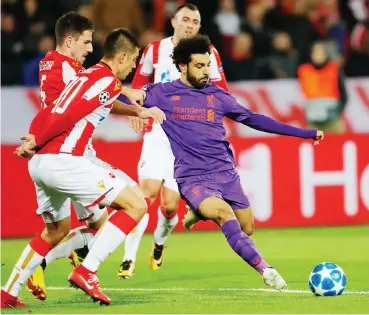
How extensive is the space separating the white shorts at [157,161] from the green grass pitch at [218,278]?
0.87 meters

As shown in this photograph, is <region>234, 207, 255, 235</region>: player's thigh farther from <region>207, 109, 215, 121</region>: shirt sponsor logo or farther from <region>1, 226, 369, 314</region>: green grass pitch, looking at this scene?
<region>207, 109, 215, 121</region>: shirt sponsor logo

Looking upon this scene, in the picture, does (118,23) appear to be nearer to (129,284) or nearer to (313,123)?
(313,123)

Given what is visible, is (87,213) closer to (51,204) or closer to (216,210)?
(51,204)

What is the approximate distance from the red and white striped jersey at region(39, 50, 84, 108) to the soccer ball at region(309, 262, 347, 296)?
2.38m

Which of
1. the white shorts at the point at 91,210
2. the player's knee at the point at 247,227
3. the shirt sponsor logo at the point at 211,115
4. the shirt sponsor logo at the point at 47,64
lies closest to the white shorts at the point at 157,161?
the white shorts at the point at 91,210

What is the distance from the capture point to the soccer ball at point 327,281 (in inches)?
325

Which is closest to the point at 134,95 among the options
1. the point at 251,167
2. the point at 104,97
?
the point at 104,97

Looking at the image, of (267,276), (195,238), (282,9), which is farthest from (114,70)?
(282,9)

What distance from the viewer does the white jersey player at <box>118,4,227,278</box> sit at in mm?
10305

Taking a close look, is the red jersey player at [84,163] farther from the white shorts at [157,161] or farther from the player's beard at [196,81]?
the white shorts at [157,161]

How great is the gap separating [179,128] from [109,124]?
654cm

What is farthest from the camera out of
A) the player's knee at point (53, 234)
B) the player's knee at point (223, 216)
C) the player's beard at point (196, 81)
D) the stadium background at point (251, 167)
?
the player's beard at point (196, 81)

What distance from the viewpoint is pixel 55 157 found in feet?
25.8

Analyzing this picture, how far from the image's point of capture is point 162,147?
408 inches
